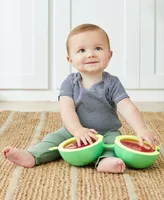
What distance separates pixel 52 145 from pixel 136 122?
8.0 inches

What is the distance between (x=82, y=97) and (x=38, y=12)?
147 cm

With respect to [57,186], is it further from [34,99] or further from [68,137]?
[34,99]

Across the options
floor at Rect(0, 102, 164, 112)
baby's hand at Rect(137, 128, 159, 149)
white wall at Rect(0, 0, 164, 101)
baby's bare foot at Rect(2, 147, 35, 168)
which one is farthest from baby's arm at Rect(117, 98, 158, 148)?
white wall at Rect(0, 0, 164, 101)

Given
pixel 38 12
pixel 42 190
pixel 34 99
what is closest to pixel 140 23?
pixel 38 12

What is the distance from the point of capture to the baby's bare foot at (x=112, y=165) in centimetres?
89

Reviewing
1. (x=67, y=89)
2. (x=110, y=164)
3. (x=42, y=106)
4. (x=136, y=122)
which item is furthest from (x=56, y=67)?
(x=110, y=164)

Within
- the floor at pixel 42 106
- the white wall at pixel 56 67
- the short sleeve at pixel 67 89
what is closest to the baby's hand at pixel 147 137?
the short sleeve at pixel 67 89

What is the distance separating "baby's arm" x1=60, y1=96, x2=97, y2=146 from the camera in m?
0.95

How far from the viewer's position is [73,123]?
1.02 meters

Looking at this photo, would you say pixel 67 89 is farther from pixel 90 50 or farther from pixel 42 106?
pixel 42 106

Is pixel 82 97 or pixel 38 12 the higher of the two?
pixel 38 12

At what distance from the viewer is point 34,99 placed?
2533mm

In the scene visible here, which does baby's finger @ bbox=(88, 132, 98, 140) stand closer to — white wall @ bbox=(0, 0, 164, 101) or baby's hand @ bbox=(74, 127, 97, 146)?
baby's hand @ bbox=(74, 127, 97, 146)

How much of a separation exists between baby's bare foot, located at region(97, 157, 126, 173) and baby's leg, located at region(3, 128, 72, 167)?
15 cm
